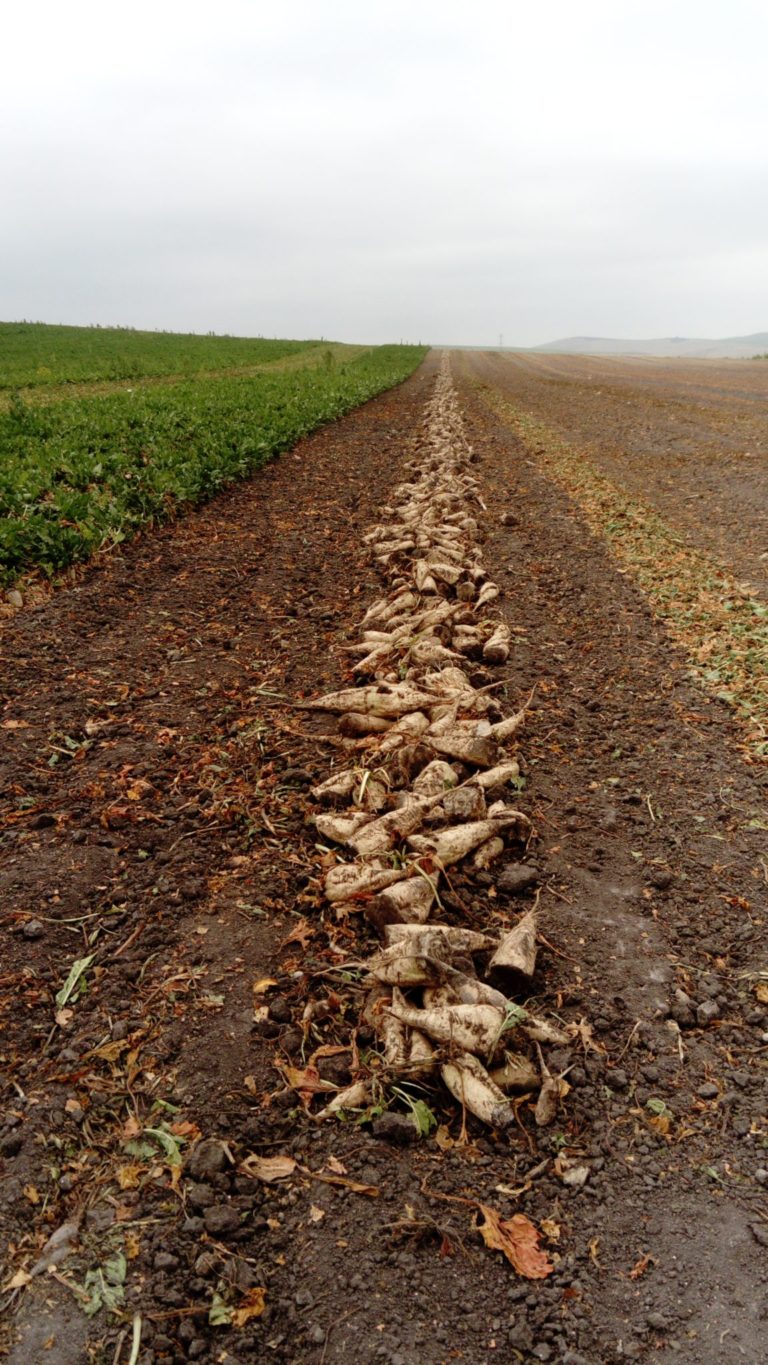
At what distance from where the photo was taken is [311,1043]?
2.37 m

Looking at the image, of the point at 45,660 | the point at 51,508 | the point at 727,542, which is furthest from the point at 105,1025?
the point at 727,542

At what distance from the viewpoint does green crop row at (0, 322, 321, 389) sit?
2528 cm

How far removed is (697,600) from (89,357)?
32.7 m

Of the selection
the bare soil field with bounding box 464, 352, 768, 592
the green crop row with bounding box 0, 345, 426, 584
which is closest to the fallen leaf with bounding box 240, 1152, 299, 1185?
the green crop row with bounding box 0, 345, 426, 584

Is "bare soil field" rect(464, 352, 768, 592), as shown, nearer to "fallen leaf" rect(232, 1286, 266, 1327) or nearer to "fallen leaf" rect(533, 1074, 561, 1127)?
"fallen leaf" rect(533, 1074, 561, 1127)

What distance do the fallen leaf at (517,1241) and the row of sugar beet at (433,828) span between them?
0.26 m

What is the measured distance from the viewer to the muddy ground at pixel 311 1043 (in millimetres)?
1698

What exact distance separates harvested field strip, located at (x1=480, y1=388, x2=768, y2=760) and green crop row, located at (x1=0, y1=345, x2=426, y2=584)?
4698 mm

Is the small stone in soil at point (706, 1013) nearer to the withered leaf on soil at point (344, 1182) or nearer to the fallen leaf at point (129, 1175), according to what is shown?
the withered leaf on soil at point (344, 1182)

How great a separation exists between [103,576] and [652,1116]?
5.86 meters

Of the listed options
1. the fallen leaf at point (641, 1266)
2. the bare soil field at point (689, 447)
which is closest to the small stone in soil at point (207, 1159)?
the fallen leaf at point (641, 1266)

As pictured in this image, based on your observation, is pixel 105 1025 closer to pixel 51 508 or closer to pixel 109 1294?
pixel 109 1294

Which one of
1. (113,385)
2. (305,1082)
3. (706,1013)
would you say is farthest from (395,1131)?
(113,385)

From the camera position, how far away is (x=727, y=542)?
25.1 feet
